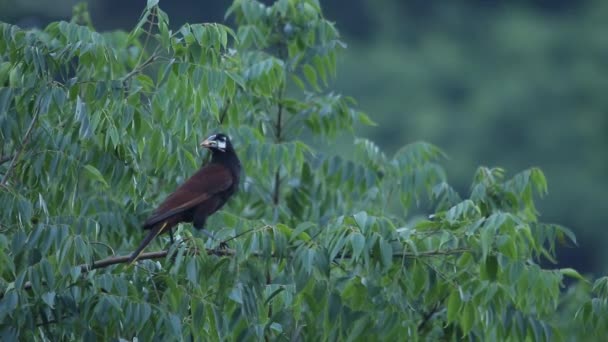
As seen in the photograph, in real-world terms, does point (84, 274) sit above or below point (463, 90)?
above

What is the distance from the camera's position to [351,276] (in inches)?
209

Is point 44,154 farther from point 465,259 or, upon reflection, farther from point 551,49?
point 551,49

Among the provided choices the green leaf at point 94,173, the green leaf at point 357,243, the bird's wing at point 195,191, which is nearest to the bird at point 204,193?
the bird's wing at point 195,191

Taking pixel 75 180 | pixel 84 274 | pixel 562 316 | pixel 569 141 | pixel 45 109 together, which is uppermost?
pixel 45 109

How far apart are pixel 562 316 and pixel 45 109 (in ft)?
16.5

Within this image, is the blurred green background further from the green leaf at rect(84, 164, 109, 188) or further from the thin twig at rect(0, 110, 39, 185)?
the green leaf at rect(84, 164, 109, 188)

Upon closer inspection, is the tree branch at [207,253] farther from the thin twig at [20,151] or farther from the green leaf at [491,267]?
the thin twig at [20,151]

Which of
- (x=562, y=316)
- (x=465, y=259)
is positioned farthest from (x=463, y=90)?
(x=465, y=259)

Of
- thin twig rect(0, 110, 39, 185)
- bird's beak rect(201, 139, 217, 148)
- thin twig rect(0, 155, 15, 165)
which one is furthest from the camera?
bird's beak rect(201, 139, 217, 148)

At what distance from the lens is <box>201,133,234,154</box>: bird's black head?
23.8 feet

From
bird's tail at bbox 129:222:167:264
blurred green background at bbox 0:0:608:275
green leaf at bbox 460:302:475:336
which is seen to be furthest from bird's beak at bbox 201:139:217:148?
blurred green background at bbox 0:0:608:275

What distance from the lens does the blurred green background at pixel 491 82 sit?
107ft

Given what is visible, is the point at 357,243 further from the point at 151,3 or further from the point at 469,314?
the point at 151,3

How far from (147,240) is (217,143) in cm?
147
